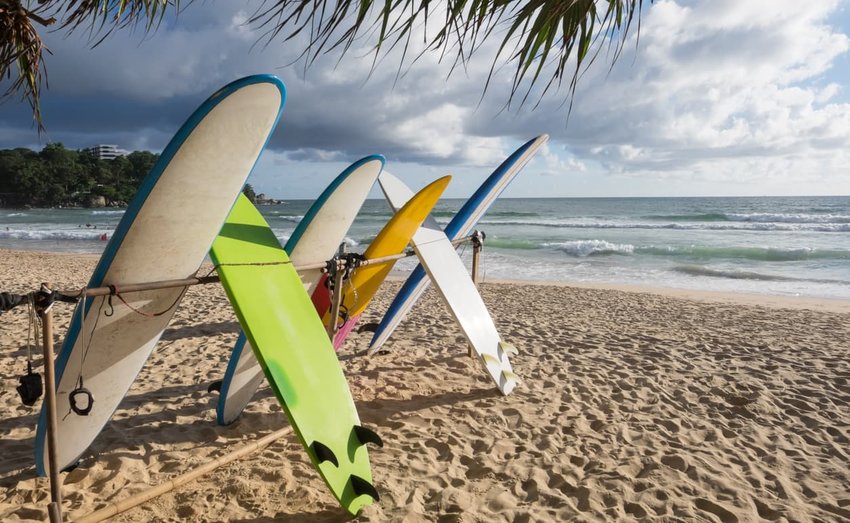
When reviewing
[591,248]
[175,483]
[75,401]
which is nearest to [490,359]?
[175,483]

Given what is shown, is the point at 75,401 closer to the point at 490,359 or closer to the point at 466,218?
the point at 490,359

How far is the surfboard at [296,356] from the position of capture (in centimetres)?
216

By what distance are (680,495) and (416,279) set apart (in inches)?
98.9

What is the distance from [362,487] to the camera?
2215mm

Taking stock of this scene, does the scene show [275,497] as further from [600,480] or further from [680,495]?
[680,495]

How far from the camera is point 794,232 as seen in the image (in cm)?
2172

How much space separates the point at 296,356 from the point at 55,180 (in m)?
59.1

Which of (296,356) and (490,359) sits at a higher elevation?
(296,356)

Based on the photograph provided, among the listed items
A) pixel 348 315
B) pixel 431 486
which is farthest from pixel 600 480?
pixel 348 315

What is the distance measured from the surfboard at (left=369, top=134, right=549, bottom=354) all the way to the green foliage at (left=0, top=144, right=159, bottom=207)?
181ft

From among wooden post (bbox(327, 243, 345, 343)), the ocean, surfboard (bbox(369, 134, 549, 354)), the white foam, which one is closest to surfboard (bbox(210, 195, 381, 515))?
wooden post (bbox(327, 243, 345, 343))

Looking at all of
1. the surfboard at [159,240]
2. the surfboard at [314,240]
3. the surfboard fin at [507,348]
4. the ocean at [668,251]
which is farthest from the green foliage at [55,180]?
the surfboard at [159,240]

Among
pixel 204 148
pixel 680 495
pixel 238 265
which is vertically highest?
pixel 204 148

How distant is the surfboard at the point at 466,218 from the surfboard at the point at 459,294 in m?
0.37
